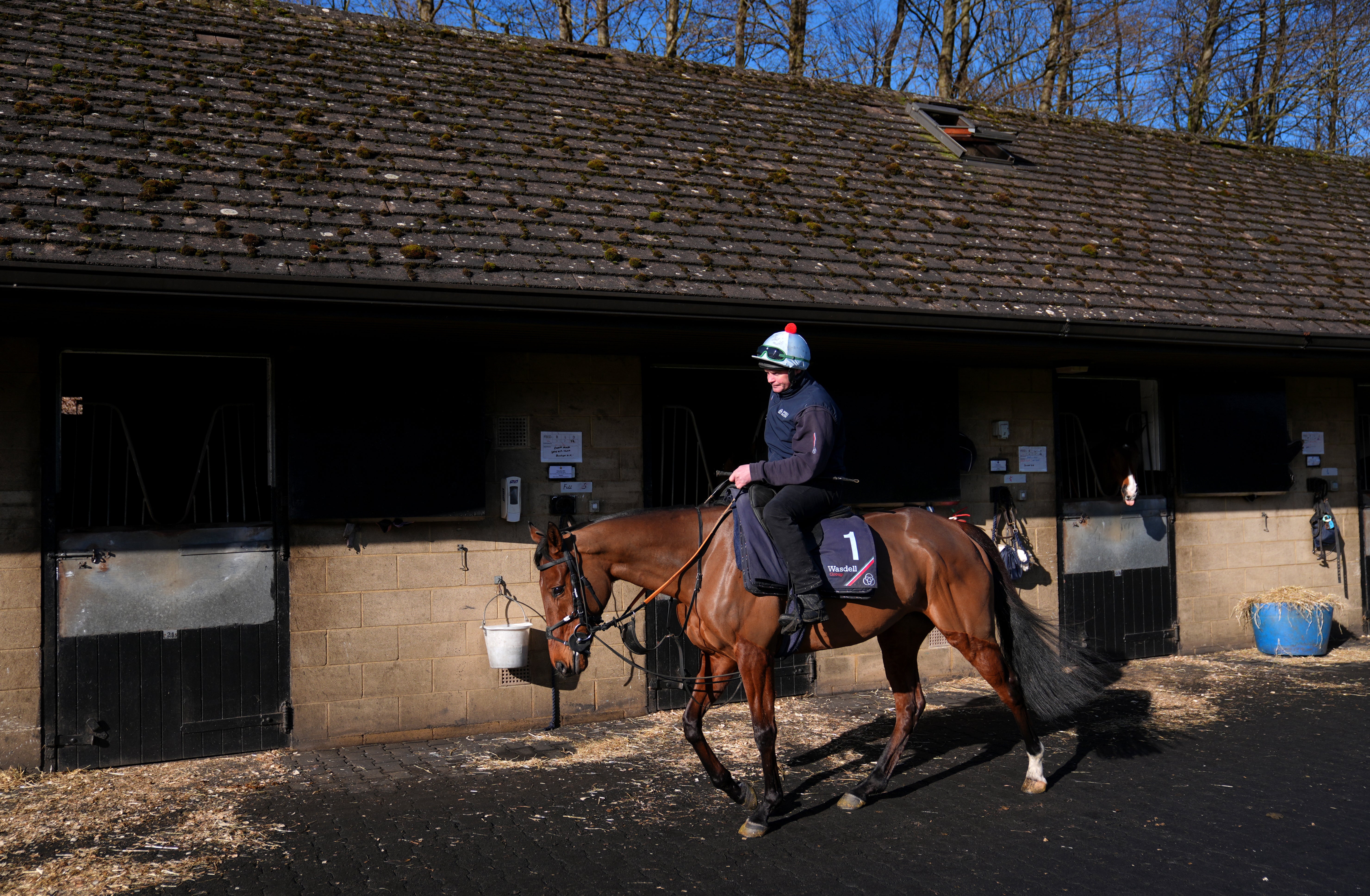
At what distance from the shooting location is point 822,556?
527 centimetres

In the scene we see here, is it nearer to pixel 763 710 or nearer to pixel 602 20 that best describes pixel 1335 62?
pixel 602 20

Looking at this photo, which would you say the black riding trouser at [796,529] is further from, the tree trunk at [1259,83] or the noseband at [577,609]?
the tree trunk at [1259,83]

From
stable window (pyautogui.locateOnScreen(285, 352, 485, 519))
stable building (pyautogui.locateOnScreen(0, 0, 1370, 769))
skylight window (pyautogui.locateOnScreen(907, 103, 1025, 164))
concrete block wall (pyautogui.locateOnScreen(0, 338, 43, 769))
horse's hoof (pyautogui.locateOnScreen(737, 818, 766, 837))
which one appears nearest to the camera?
horse's hoof (pyautogui.locateOnScreen(737, 818, 766, 837))

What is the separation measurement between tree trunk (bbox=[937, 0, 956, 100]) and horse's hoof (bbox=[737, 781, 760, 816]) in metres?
15.7

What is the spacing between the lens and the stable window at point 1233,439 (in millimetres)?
9484

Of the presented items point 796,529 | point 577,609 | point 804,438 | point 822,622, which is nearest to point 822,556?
point 796,529

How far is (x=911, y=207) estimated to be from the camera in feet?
29.8

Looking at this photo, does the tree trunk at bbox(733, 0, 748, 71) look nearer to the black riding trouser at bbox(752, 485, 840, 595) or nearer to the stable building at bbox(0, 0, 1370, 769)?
the stable building at bbox(0, 0, 1370, 769)

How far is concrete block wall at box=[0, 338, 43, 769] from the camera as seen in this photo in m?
5.95

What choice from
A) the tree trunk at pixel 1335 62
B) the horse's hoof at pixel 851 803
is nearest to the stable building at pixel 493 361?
the horse's hoof at pixel 851 803

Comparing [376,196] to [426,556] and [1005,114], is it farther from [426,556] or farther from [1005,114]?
[1005,114]

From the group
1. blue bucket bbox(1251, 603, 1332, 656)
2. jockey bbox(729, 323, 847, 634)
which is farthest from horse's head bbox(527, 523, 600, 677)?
blue bucket bbox(1251, 603, 1332, 656)

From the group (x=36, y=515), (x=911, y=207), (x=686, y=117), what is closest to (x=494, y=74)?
(x=686, y=117)

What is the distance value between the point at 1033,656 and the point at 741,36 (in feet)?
48.6
